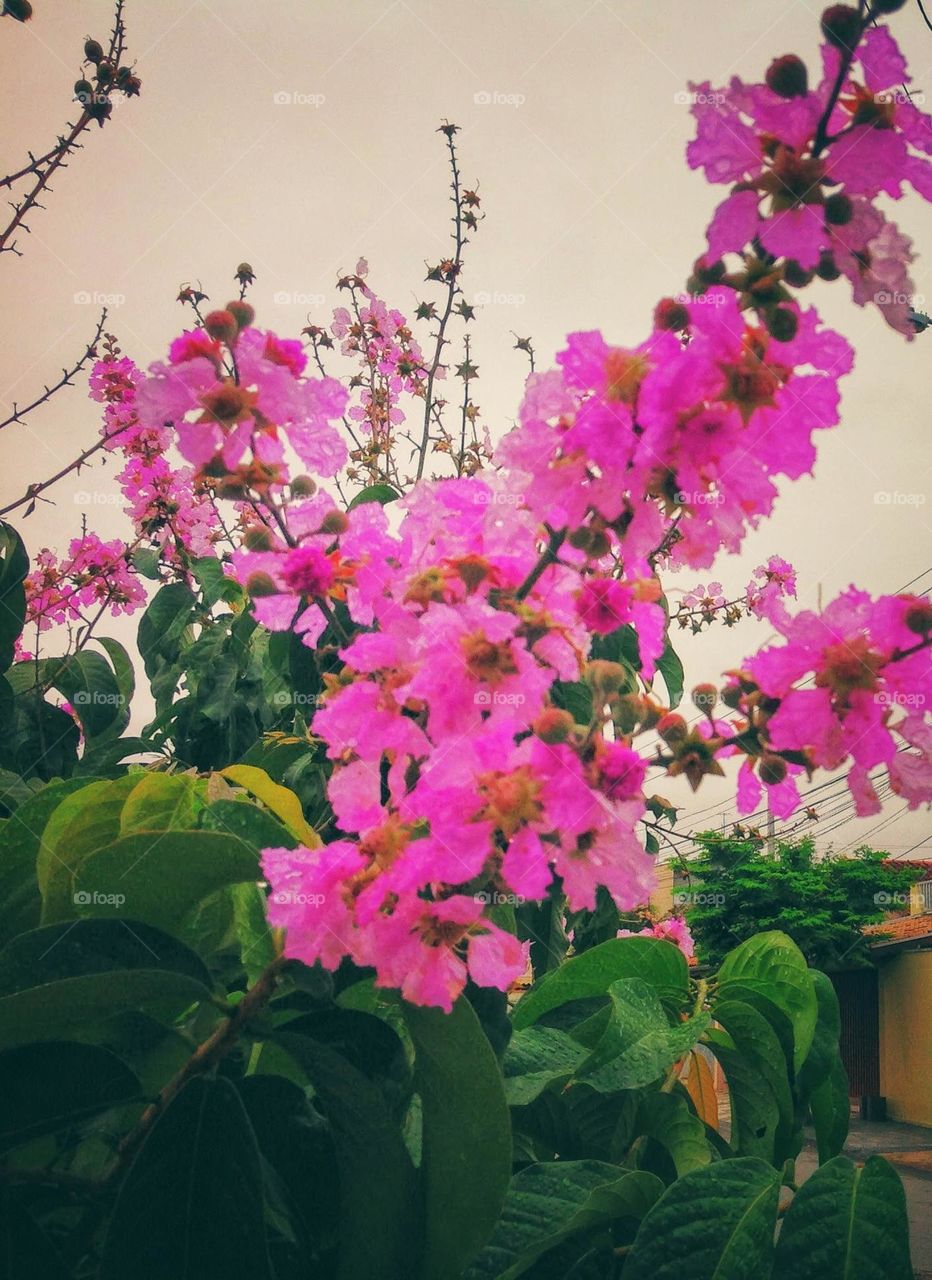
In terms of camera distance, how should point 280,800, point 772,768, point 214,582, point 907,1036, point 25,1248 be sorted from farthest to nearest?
1. point 907,1036
2. point 214,582
3. point 280,800
4. point 772,768
5. point 25,1248

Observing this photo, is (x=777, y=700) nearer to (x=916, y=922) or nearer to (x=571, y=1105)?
(x=571, y=1105)

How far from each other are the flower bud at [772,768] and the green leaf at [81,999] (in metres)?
0.44

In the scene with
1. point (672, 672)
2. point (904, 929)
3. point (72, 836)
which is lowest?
point (904, 929)

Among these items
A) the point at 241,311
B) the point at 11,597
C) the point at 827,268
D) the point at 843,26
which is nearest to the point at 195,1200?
the point at 241,311

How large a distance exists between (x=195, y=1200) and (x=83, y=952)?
0.18 metres

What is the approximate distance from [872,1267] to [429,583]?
23.2 inches

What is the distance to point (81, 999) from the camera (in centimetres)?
60

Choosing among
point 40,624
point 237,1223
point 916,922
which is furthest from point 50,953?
point 916,922

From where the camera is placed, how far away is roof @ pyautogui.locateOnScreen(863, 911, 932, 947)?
18.3m

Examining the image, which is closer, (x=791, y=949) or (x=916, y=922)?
(x=791, y=949)

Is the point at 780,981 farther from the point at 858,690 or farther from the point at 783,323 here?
the point at 783,323

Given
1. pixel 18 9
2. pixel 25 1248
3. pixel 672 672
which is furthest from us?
pixel 672 672

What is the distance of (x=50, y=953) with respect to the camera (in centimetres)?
65

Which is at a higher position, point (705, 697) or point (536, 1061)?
point (705, 697)
